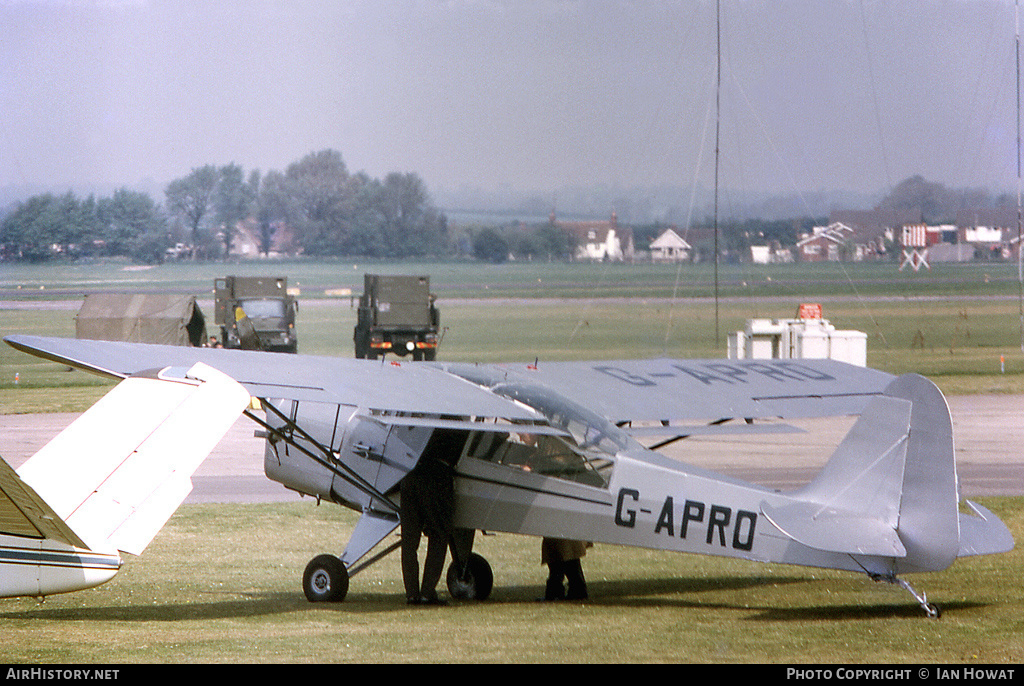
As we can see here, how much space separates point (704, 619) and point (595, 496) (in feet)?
4.57

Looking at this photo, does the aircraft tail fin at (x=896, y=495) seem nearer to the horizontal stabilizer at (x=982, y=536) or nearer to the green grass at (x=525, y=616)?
the horizontal stabilizer at (x=982, y=536)

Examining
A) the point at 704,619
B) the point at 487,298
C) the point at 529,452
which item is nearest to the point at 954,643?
the point at 704,619

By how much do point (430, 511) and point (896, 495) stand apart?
161 inches

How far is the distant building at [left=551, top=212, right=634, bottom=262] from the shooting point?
158 ft

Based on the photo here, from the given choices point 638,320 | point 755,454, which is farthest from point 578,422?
point 638,320

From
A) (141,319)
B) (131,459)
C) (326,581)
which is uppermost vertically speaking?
(131,459)

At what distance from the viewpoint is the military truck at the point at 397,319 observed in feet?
129

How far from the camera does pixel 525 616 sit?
9164 millimetres

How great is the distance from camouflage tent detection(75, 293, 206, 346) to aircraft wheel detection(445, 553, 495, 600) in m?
A: 27.8

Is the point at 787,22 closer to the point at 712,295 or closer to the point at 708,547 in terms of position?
the point at 712,295

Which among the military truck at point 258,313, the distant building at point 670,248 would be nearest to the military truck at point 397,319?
the military truck at point 258,313

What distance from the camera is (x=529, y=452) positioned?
968 centimetres

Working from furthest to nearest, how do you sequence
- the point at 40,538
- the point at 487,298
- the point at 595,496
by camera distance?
the point at 487,298 < the point at 595,496 < the point at 40,538

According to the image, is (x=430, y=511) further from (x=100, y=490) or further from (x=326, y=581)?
(x=100, y=490)
